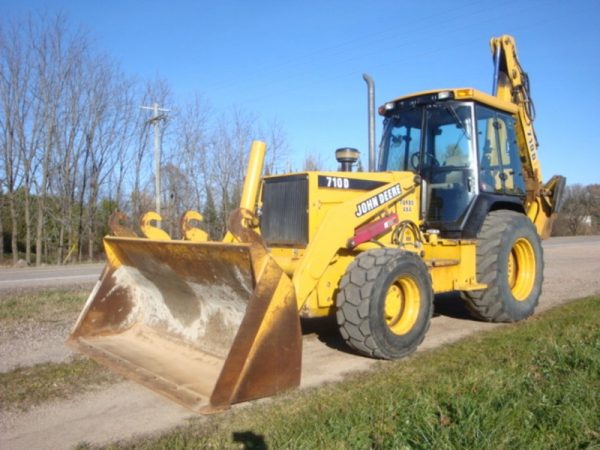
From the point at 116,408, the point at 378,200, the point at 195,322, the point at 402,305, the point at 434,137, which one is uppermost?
the point at 434,137

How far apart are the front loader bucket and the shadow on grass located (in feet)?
0.99

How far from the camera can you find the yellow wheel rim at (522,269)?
23.4 feet

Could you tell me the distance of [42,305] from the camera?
8133 mm

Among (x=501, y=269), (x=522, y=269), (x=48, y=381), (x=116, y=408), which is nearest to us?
(x=116, y=408)

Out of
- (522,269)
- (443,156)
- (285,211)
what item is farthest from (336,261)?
(522,269)

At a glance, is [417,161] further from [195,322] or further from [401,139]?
[195,322]

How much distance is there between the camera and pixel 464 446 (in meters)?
2.87

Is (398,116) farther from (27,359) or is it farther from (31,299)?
(31,299)

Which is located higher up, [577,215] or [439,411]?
[577,215]

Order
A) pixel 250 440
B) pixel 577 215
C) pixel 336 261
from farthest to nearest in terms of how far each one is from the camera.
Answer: pixel 577 215 → pixel 336 261 → pixel 250 440

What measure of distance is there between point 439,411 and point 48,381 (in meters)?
3.22

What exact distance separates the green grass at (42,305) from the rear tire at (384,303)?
446 centimetres

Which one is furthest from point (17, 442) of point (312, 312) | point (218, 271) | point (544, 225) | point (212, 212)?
point (212, 212)

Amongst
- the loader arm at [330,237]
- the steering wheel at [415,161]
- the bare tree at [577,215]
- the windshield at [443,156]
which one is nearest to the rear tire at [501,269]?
the windshield at [443,156]
